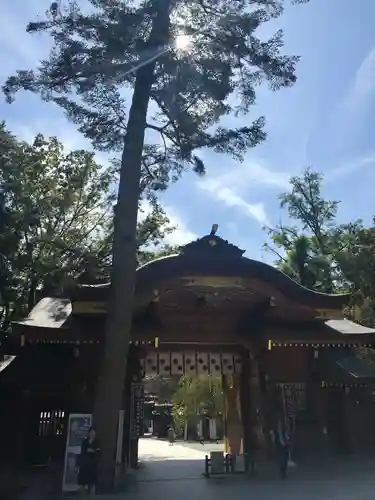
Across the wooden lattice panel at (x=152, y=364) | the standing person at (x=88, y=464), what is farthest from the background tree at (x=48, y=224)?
the standing person at (x=88, y=464)

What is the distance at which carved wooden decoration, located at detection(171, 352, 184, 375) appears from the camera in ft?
49.5

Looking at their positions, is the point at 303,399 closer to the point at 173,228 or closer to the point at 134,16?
the point at 134,16

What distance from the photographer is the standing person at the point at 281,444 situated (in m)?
11.8

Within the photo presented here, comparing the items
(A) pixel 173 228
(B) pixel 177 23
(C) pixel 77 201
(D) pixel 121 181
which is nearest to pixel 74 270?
(C) pixel 77 201

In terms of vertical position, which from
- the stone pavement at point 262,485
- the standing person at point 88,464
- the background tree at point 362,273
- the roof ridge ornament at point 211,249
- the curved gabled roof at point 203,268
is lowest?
the stone pavement at point 262,485

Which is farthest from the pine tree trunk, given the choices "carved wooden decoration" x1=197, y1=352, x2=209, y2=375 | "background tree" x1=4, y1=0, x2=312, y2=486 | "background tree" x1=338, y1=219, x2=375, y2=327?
"background tree" x1=338, y1=219, x2=375, y2=327

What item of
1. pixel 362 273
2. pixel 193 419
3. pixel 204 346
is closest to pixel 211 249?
pixel 204 346

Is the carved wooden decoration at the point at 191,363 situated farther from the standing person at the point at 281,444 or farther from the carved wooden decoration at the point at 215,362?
the standing person at the point at 281,444

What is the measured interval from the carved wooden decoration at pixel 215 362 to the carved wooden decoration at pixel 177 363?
89 cm

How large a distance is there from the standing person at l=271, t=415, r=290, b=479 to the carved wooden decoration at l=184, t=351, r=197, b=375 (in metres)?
3.15

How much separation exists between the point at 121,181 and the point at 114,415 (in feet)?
16.2

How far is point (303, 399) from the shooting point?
1410 centimetres

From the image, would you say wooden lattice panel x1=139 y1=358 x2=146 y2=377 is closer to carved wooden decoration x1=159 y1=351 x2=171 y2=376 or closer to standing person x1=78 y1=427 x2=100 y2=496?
carved wooden decoration x1=159 y1=351 x2=171 y2=376

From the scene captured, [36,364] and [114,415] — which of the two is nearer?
[114,415]
